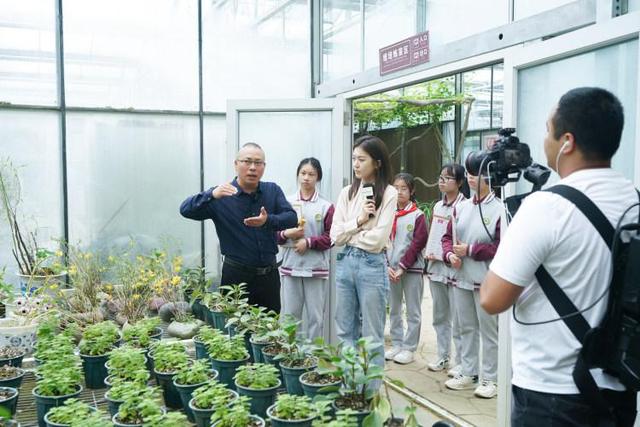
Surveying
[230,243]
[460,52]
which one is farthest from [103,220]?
[460,52]

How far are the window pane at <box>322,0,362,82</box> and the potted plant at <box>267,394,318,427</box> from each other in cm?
314

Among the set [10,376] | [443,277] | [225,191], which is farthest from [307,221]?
[10,376]

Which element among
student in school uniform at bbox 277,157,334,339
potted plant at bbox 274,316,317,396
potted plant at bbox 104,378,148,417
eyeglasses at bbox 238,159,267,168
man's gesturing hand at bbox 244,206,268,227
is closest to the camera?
potted plant at bbox 104,378,148,417

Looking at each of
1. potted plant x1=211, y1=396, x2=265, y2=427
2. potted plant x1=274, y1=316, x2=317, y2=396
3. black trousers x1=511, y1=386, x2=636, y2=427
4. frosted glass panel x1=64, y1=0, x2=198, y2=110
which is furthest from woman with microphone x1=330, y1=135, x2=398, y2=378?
frosted glass panel x1=64, y1=0, x2=198, y2=110

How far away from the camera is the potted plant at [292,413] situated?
1993 mm

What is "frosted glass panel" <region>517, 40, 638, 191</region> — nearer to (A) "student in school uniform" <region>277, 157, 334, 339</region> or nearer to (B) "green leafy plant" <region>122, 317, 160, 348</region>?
(A) "student in school uniform" <region>277, 157, 334, 339</region>

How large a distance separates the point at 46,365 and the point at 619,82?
2.69m

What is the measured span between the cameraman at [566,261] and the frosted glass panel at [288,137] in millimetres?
3351

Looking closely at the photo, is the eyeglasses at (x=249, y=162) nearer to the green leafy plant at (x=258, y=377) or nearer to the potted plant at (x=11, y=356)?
the green leafy plant at (x=258, y=377)

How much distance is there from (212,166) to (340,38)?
1.76 metres

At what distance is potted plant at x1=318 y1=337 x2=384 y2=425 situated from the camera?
6.71ft

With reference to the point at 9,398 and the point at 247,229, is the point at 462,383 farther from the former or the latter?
the point at 9,398

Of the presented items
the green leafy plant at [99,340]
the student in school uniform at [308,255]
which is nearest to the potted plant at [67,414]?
the green leafy plant at [99,340]

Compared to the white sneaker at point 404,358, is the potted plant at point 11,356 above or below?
above
